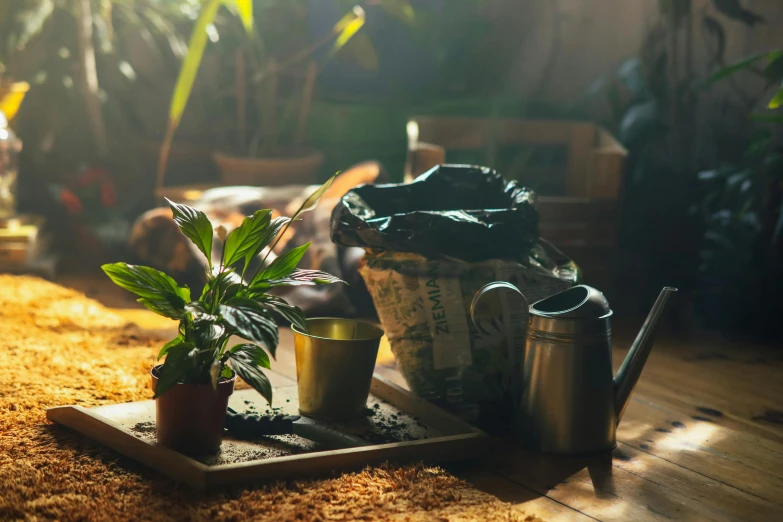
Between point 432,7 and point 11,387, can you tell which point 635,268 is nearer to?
point 432,7

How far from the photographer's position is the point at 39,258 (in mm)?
2832

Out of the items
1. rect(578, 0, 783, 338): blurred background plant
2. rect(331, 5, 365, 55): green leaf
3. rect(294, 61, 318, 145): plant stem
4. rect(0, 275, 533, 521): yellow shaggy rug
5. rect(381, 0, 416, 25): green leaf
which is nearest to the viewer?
rect(0, 275, 533, 521): yellow shaggy rug

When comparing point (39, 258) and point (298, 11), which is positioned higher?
point (298, 11)

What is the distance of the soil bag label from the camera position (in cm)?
162

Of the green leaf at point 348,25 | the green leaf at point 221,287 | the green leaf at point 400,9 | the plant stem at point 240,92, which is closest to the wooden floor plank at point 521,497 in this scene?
the green leaf at point 221,287

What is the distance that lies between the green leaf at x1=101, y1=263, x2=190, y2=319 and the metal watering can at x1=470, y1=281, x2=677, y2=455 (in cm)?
49

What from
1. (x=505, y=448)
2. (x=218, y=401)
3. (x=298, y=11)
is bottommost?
(x=505, y=448)

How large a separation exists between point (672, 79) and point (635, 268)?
77 centimetres

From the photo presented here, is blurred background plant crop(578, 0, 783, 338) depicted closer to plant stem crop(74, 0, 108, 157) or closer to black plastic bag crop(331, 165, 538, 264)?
black plastic bag crop(331, 165, 538, 264)

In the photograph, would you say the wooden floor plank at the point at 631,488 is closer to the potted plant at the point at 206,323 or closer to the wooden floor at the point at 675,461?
the wooden floor at the point at 675,461

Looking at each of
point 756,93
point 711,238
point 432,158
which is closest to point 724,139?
point 756,93

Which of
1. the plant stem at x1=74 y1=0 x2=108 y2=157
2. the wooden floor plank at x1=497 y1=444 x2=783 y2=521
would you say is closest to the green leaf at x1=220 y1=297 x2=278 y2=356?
the wooden floor plank at x1=497 y1=444 x2=783 y2=521

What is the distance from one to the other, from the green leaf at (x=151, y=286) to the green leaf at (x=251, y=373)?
4.4 inches

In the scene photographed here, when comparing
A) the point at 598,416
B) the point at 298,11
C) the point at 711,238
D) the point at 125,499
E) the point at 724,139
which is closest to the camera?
the point at 125,499
